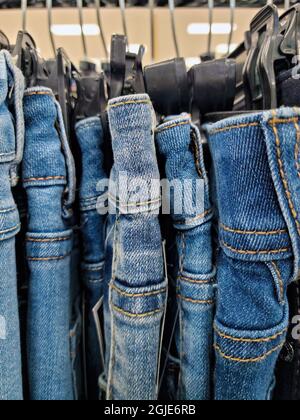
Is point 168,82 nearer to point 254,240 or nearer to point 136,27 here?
point 254,240

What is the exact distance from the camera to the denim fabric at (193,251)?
0.34 metres

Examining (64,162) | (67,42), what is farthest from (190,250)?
(67,42)

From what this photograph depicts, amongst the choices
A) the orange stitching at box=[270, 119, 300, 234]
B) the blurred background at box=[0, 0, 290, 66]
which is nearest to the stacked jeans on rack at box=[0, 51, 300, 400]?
the orange stitching at box=[270, 119, 300, 234]

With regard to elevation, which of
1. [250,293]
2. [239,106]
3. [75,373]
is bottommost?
[75,373]

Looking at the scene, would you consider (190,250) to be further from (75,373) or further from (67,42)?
(67,42)

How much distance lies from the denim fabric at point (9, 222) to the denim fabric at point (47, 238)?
0.02 m

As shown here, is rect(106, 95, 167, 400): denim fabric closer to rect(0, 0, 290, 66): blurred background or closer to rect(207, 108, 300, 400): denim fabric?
rect(207, 108, 300, 400): denim fabric

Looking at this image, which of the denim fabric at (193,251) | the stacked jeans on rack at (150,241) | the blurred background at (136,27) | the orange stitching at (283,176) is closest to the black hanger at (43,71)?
the stacked jeans on rack at (150,241)

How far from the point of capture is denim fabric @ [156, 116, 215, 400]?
1.13 ft

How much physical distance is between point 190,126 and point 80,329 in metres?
0.34

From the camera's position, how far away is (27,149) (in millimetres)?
358

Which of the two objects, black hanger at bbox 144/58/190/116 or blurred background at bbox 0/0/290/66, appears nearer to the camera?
black hanger at bbox 144/58/190/116

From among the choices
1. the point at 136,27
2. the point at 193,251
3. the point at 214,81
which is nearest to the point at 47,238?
the point at 193,251

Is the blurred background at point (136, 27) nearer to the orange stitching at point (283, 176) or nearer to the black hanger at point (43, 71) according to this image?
the black hanger at point (43, 71)
